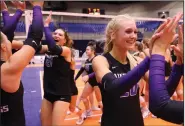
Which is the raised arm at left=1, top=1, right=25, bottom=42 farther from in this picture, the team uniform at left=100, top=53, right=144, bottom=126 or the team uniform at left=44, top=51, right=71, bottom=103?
the team uniform at left=44, top=51, right=71, bottom=103

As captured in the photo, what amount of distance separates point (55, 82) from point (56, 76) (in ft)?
0.26

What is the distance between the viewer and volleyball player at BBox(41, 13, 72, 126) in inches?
119

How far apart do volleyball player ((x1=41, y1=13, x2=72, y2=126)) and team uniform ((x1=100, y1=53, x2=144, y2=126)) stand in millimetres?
1096

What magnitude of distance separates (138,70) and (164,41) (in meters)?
0.21

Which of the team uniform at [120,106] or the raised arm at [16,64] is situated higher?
the raised arm at [16,64]

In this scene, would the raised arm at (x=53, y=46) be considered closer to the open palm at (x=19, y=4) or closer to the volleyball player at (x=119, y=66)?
the open palm at (x=19, y=4)

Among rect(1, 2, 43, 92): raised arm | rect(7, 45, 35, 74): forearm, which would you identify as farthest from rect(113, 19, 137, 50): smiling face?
rect(7, 45, 35, 74): forearm

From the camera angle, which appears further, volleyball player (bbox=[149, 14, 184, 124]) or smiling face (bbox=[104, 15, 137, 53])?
smiling face (bbox=[104, 15, 137, 53])

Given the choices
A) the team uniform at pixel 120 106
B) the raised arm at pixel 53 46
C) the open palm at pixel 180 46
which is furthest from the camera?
the raised arm at pixel 53 46

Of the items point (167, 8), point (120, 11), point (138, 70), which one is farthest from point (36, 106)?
point (120, 11)

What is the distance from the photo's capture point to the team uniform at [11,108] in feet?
5.29

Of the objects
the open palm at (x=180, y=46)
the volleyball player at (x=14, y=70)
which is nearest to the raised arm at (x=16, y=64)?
the volleyball player at (x=14, y=70)

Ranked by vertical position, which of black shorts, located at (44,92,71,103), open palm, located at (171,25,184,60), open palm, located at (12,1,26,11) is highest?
open palm, located at (12,1,26,11)

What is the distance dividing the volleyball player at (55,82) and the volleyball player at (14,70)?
121 cm
